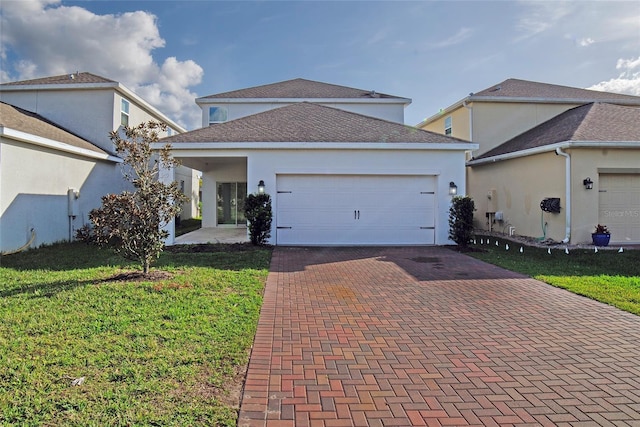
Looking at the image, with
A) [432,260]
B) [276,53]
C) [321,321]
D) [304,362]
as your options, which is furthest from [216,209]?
[304,362]

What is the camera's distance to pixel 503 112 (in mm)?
16656

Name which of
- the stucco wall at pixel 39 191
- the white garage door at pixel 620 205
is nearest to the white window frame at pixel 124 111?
the stucco wall at pixel 39 191

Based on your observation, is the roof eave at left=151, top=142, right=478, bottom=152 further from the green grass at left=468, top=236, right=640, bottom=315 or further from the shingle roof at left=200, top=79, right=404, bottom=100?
the shingle roof at left=200, top=79, right=404, bottom=100

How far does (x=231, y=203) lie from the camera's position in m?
17.1

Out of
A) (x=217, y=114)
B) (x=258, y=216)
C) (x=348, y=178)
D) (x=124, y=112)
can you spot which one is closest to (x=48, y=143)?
(x=124, y=112)

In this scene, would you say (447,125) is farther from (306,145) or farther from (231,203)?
(231,203)

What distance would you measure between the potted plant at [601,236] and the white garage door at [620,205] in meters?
0.62

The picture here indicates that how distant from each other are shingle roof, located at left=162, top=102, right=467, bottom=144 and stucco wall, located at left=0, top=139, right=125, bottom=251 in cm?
352

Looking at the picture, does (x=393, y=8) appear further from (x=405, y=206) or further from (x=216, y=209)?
(x=216, y=209)

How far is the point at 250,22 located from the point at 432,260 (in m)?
9.74

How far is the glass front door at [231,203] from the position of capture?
55.7 ft

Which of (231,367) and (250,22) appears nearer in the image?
(231,367)

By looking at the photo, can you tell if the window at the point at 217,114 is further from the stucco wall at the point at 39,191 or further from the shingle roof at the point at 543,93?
the shingle roof at the point at 543,93

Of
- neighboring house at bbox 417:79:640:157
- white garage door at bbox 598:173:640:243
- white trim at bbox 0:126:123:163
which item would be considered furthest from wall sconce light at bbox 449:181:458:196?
white trim at bbox 0:126:123:163
